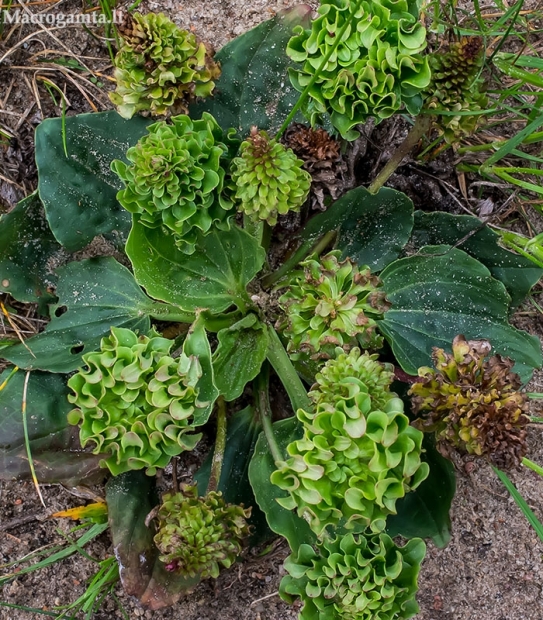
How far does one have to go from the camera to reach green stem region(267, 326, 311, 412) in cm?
189

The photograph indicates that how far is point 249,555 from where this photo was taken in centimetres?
217

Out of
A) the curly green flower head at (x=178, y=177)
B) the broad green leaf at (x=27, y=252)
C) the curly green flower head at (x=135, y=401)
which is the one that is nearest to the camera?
the curly green flower head at (x=135, y=401)

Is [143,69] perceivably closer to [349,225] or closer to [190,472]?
[349,225]

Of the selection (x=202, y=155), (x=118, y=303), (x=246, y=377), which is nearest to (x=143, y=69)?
(x=202, y=155)

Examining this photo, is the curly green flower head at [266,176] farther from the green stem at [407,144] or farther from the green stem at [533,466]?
the green stem at [533,466]

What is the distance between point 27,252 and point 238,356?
2.48 feet

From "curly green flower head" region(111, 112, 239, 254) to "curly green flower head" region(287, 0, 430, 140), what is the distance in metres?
0.31

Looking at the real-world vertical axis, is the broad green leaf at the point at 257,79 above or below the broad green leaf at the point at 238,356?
above

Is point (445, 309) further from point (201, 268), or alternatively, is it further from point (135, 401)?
point (135, 401)

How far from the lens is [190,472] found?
7.41ft

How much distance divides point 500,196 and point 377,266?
581 millimetres

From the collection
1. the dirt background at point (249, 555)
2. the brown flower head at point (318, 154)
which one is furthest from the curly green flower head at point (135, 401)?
the dirt background at point (249, 555)

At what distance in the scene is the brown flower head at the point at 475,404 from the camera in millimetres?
Result: 1453

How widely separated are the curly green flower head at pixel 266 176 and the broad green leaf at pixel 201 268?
26cm
